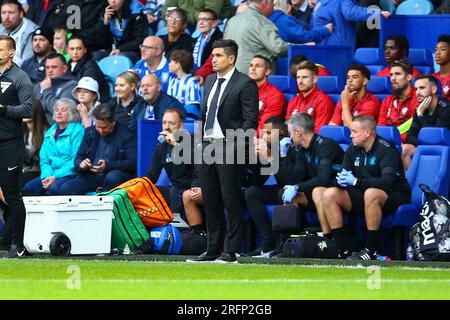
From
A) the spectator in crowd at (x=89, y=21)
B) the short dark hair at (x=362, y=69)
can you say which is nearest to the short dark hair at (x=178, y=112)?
the short dark hair at (x=362, y=69)

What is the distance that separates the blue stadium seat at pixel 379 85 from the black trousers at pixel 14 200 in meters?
4.80

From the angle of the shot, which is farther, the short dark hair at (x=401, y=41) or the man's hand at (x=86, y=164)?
the man's hand at (x=86, y=164)

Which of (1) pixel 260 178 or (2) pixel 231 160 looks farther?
(1) pixel 260 178

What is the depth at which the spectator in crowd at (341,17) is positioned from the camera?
17.5 meters

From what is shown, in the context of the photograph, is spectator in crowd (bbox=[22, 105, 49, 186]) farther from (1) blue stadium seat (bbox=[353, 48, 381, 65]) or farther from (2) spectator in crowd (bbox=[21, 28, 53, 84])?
(1) blue stadium seat (bbox=[353, 48, 381, 65])

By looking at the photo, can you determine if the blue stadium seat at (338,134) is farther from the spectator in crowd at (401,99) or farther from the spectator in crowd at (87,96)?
the spectator in crowd at (87,96)

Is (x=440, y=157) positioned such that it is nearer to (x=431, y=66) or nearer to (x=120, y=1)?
(x=431, y=66)

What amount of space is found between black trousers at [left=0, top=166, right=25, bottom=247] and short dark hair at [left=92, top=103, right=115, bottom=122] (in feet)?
10.8

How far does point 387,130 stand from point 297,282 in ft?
14.3

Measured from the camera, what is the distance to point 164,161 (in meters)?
16.2

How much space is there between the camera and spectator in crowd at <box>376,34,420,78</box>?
17.0 metres
